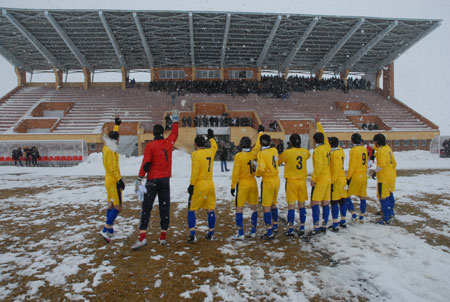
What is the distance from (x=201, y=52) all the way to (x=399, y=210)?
3164 centimetres

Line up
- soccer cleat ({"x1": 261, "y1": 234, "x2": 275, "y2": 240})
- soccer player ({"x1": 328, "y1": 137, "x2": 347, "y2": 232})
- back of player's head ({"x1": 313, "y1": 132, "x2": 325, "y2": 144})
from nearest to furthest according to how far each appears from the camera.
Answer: soccer cleat ({"x1": 261, "y1": 234, "x2": 275, "y2": 240}), back of player's head ({"x1": 313, "y1": 132, "x2": 325, "y2": 144}), soccer player ({"x1": 328, "y1": 137, "x2": 347, "y2": 232})

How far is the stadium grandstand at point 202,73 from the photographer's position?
25406 mm

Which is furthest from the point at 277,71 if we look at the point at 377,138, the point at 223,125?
the point at 377,138

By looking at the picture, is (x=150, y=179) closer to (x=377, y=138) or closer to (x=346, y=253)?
(x=346, y=253)

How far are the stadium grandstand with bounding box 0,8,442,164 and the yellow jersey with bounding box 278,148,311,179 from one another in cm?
1756

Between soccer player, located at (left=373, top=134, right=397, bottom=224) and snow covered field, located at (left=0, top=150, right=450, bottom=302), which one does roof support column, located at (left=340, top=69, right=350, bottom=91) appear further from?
snow covered field, located at (left=0, top=150, right=450, bottom=302)

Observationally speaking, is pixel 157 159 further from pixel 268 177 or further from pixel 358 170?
pixel 358 170

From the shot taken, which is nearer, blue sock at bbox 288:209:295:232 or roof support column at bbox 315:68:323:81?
blue sock at bbox 288:209:295:232

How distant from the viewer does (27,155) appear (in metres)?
18.9

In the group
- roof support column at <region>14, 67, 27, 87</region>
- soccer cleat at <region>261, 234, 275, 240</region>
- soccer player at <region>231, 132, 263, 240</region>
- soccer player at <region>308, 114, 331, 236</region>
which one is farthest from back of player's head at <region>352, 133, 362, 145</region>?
roof support column at <region>14, 67, 27, 87</region>

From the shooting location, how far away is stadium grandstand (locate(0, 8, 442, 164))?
83.4 ft

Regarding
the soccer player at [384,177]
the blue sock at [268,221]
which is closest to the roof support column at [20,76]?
the blue sock at [268,221]

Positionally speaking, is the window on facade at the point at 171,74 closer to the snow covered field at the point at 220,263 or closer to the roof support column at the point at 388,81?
the roof support column at the point at 388,81

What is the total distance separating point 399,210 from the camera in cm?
695
